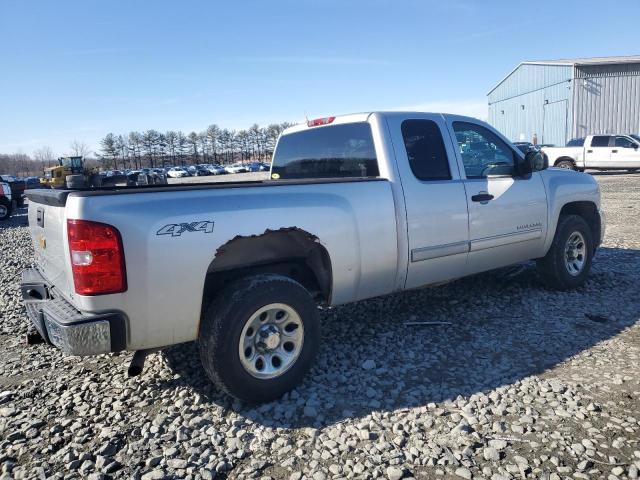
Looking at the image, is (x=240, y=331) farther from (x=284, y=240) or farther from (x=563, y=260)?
(x=563, y=260)

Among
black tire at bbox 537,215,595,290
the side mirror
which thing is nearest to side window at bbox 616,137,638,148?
black tire at bbox 537,215,595,290

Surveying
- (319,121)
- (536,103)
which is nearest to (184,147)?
(536,103)

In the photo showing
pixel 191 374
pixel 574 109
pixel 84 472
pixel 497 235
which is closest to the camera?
pixel 84 472

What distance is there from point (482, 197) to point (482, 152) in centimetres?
62

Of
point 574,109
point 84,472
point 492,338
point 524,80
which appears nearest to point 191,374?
point 84,472

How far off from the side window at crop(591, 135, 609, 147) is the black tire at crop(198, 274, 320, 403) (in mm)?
24588

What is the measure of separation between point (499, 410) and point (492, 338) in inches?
50.6

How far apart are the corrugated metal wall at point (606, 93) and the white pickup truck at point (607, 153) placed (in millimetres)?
13212

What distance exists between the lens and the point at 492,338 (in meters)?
4.32

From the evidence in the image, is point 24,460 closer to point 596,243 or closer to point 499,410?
point 499,410

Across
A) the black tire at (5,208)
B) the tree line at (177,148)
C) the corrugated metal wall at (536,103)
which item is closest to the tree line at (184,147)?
the tree line at (177,148)

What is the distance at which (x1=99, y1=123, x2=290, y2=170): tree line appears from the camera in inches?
4422

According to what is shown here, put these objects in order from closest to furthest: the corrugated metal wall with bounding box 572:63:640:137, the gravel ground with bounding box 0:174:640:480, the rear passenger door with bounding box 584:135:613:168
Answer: the gravel ground with bounding box 0:174:640:480, the rear passenger door with bounding box 584:135:613:168, the corrugated metal wall with bounding box 572:63:640:137

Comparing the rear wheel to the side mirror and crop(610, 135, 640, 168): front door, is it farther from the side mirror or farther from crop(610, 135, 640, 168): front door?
crop(610, 135, 640, 168): front door
